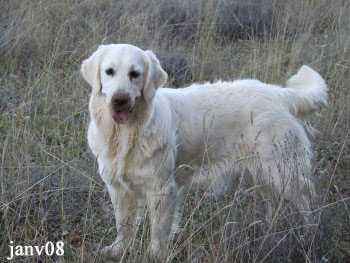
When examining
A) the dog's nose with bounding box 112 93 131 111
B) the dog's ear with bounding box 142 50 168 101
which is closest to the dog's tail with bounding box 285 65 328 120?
the dog's ear with bounding box 142 50 168 101

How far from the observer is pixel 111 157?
348 centimetres

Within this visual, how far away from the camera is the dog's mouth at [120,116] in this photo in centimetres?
327

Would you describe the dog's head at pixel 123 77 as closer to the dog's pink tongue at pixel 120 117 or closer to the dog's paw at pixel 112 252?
the dog's pink tongue at pixel 120 117

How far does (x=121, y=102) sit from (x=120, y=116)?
10 cm

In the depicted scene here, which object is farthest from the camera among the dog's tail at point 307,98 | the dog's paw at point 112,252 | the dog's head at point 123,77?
the dog's tail at point 307,98

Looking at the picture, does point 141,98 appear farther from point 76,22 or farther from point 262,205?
point 76,22

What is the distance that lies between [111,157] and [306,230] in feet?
Result: 3.94

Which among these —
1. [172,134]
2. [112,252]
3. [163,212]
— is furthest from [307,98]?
[112,252]

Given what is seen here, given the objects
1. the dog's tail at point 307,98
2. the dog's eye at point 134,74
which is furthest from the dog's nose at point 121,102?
the dog's tail at point 307,98

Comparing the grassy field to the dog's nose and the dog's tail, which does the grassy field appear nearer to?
the dog's tail

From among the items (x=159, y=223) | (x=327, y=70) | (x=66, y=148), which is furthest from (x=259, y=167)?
(x=327, y=70)

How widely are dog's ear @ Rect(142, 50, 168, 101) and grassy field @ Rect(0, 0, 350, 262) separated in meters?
0.59

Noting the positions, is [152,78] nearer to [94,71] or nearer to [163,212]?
[94,71]

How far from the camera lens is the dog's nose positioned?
3.19m
